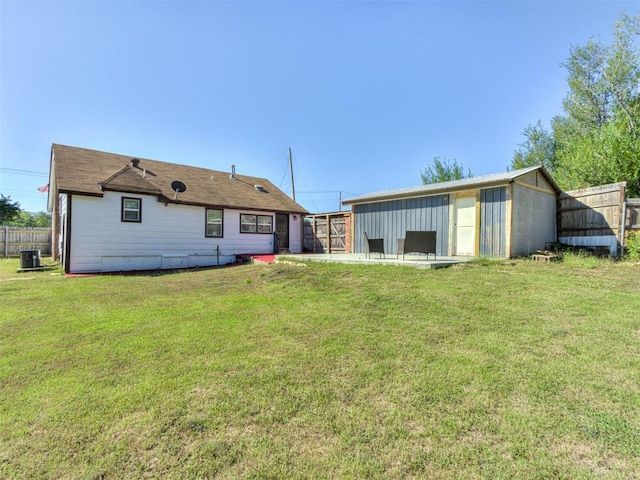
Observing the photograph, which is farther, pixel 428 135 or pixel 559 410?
pixel 428 135

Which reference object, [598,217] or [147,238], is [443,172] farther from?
[147,238]

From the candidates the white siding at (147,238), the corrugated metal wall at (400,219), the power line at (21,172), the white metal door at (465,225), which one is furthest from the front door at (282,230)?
the power line at (21,172)

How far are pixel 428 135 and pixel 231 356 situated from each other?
2465 cm

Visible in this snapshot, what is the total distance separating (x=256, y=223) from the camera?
49.4 ft

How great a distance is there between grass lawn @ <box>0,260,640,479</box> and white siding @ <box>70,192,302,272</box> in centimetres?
637

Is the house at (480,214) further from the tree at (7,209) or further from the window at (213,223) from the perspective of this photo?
the tree at (7,209)

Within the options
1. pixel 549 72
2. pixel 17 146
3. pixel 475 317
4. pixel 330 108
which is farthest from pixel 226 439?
pixel 17 146

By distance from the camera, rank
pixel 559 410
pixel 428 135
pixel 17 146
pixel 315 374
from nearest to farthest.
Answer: pixel 559 410 < pixel 315 374 < pixel 17 146 < pixel 428 135

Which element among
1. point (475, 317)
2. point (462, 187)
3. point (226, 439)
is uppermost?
point (462, 187)

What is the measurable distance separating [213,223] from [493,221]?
11257mm

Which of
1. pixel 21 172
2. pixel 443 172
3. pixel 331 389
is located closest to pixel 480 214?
pixel 331 389

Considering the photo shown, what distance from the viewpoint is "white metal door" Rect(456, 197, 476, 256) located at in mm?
10211

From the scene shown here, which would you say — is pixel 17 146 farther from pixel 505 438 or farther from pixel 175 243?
pixel 505 438

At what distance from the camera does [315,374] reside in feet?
9.09
